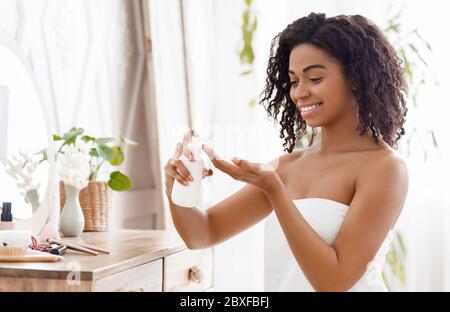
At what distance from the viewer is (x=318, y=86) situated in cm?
117

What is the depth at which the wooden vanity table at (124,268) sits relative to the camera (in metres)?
1.05

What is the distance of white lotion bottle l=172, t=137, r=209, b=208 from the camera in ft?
3.57

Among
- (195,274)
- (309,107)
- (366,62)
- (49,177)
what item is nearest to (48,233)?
(49,177)

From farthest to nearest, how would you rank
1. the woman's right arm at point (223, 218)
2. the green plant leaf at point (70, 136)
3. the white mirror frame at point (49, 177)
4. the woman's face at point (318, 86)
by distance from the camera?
1. the green plant leaf at point (70, 136)
2. the white mirror frame at point (49, 177)
3. the woman's right arm at point (223, 218)
4. the woman's face at point (318, 86)

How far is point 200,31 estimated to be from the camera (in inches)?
106

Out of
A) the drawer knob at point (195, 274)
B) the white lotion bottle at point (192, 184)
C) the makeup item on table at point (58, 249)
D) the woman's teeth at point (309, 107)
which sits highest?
the woman's teeth at point (309, 107)

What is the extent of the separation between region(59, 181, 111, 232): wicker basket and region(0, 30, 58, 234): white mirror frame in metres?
0.08

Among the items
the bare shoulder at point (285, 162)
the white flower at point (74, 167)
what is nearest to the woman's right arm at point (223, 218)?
the bare shoulder at point (285, 162)

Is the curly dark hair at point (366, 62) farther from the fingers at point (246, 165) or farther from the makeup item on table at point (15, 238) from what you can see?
the makeup item on table at point (15, 238)

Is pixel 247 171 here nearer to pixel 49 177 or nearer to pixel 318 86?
pixel 318 86

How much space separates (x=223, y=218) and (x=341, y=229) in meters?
0.33

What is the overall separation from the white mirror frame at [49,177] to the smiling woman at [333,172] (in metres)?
0.40

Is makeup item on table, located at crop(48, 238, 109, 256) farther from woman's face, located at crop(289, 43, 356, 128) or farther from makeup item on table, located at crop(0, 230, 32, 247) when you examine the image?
woman's face, located at crop(289, 43, 356, 128)

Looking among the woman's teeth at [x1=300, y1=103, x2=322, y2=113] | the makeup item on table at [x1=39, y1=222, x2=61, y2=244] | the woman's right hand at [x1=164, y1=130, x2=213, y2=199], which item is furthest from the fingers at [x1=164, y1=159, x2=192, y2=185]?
the makeup item on table at [x1=39, y1=222, x2=61, y2=244]
